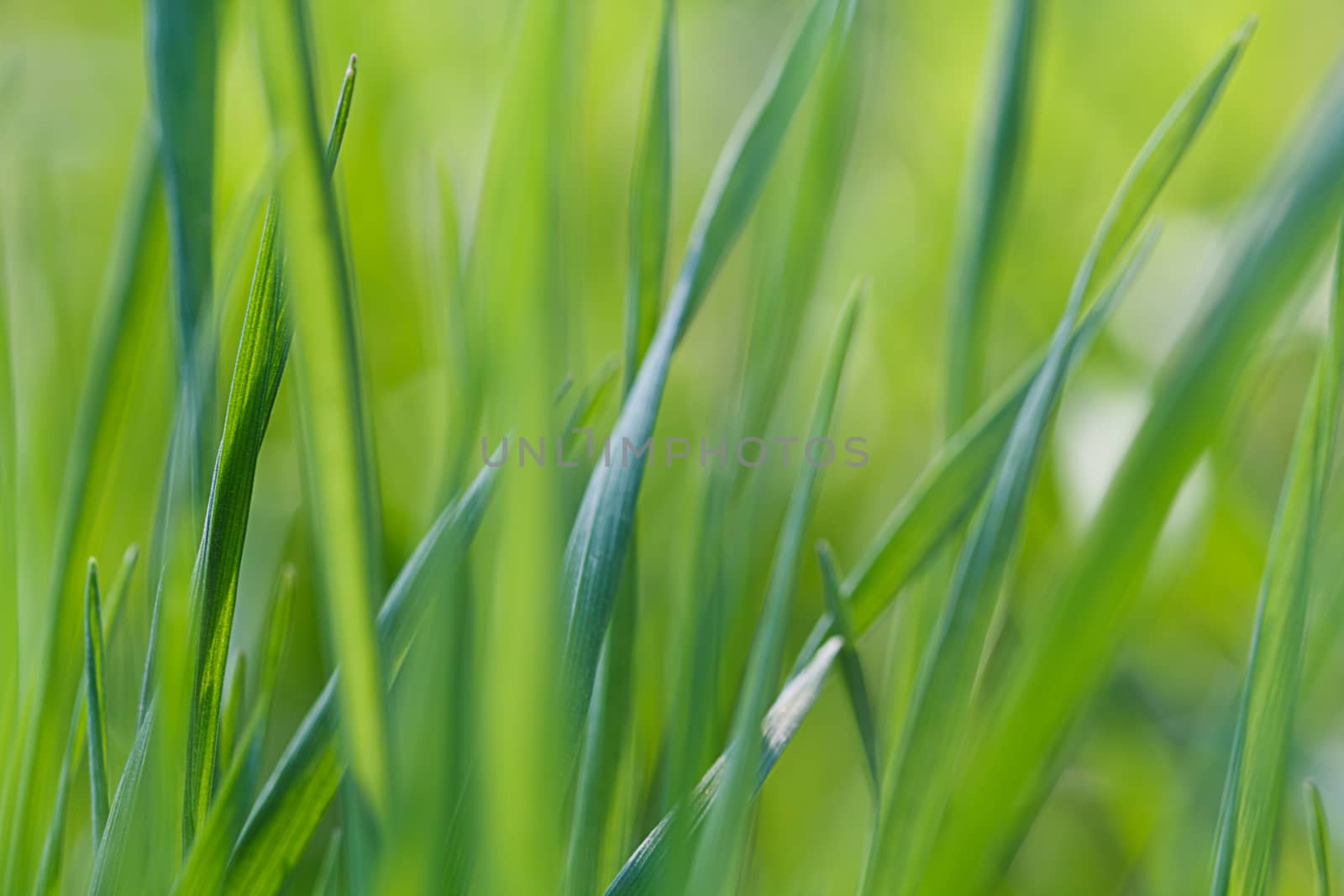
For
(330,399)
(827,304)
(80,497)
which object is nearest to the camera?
(330,399)

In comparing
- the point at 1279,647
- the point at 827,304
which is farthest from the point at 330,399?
the point at 827,304

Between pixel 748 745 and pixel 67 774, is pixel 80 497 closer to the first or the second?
pixel 67 774

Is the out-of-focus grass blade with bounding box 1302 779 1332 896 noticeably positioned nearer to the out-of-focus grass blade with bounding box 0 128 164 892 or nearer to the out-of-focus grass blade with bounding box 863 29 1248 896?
the out-of-focus grass blade with bounding box 863 29 1248 896

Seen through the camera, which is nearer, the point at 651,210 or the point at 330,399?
the point at 330,399

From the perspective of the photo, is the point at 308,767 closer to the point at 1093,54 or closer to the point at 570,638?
the point at 570,638

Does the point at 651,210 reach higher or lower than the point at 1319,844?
higher

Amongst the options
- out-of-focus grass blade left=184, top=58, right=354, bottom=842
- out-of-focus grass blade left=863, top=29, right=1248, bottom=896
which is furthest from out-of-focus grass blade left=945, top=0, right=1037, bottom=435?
out-of-focus grass blade left=184, top=58, right=354, bottom=842

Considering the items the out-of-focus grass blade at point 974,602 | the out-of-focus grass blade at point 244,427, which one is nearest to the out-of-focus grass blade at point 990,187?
the out-of-focus grass blade at point 974,602
